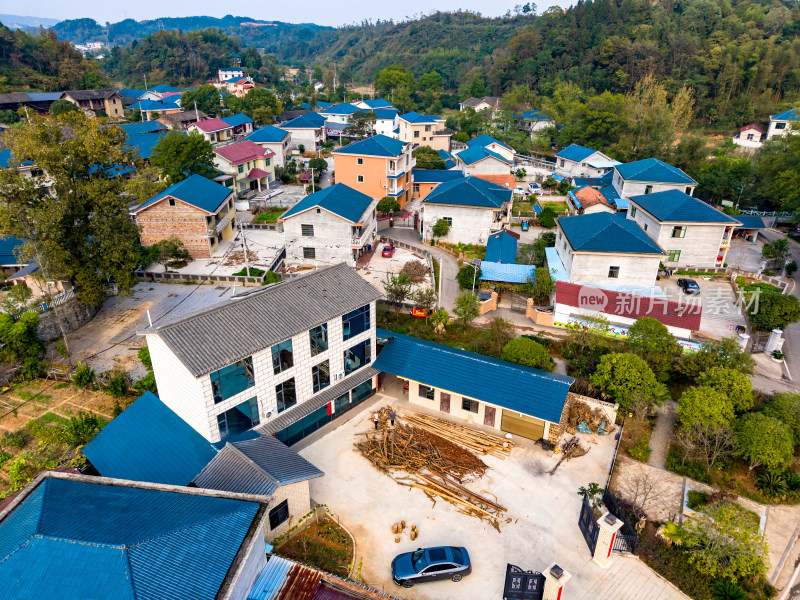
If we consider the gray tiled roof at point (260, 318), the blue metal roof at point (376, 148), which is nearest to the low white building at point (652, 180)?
the blue metal roof at point (376, 148)

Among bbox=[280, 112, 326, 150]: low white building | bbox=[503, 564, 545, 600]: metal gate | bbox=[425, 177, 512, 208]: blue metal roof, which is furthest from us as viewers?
bbox=[280, 112, 326, 150]: low white building

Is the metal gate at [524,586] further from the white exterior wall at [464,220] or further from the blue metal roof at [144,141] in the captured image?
the blue metal roof at [144,141]

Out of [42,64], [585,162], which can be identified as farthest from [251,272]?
[42,64]

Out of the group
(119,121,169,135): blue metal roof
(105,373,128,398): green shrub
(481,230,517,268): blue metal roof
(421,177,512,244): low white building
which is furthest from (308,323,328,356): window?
(119,121,169,135): blue metal roof

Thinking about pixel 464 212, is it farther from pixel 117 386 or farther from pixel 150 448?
pixel 150 448

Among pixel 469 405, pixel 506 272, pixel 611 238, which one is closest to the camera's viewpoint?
pixel 469 405

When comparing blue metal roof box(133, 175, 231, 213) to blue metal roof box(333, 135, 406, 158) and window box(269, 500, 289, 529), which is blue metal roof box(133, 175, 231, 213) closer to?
blue metal roof box(333, 135, 406, 158)

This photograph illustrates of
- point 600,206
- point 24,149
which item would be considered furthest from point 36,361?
point 600,206
